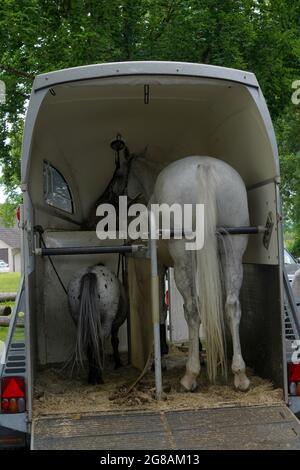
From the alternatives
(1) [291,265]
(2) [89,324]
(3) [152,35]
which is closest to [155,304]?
(2) [89,324]

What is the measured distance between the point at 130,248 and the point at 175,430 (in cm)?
140

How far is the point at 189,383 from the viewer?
449cm

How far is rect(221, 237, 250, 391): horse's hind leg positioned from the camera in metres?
4.41

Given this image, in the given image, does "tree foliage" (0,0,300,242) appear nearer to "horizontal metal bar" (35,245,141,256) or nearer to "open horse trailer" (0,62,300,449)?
"open horse trailer" (0,62,300,449)

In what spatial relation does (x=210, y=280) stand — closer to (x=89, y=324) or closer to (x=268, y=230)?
(x=268, y=230)

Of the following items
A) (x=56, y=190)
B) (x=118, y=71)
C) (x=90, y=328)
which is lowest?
(x=90, y=328)

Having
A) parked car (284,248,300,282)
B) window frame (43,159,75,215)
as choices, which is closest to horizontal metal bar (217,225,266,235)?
window frame (43,159,75,215)

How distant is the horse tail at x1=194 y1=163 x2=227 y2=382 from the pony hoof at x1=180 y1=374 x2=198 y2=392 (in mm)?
189

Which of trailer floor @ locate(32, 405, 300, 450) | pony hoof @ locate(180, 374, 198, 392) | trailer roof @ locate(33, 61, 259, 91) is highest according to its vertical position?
trailer roof @ locate(33, 61, 259, 91)

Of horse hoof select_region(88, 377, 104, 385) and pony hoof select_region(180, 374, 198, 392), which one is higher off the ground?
pony hoof select_region(180, 374, 198, 392)

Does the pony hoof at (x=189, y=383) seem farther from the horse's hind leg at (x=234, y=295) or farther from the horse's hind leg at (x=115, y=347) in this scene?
the horse's hind leg at (x=115, y=347)

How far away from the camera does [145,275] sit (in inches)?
204
